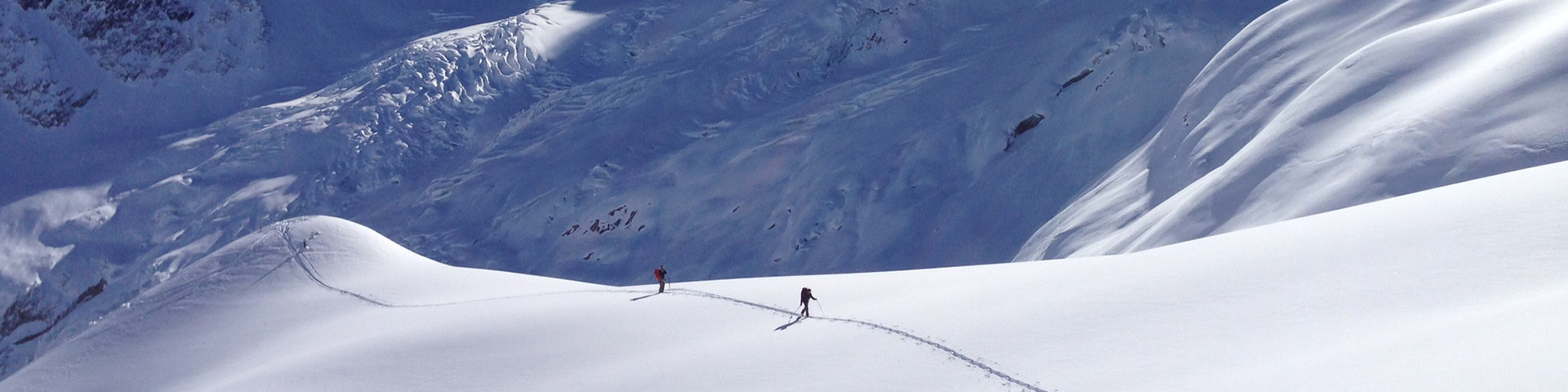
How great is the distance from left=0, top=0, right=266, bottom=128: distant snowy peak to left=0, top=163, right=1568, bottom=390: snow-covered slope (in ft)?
125

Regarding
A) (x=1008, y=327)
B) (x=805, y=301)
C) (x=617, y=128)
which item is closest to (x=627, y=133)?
(x=617, y=128)

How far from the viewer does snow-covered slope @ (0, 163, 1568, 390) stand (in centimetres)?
1298

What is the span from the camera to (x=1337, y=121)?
31250 millimetres

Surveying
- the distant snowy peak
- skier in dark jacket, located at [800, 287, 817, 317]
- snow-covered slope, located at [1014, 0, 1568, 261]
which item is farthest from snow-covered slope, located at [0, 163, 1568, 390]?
the distant snowy peak

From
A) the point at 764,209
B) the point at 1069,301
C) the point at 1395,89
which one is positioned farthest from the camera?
the point at 764,209

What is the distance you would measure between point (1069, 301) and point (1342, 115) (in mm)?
17591

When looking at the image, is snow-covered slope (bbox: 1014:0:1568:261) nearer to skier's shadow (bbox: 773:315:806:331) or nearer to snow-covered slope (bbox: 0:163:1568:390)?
snow-covered slope (bbox: 0:163:1568:390)

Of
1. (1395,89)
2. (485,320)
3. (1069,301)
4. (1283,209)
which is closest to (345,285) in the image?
(485,320)

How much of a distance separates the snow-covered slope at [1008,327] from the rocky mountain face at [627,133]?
23852mm

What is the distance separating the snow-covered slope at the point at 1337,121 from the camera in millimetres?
26250

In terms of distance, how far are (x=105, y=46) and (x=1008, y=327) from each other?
2354 inches

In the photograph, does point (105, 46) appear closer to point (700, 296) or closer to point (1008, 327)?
point (700, 296)

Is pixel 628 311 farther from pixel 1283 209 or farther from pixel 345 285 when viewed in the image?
pixel 1283 209

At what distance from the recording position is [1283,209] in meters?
28.5
